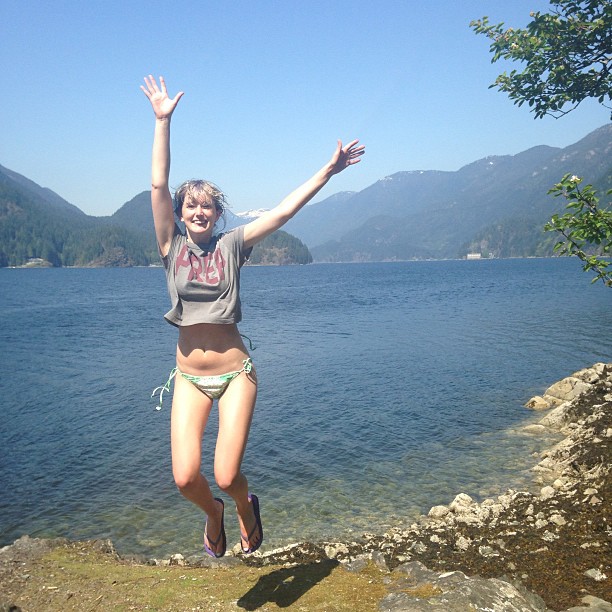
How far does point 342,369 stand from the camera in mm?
31594

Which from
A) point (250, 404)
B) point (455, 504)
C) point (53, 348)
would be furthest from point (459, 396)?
point (53, 348)

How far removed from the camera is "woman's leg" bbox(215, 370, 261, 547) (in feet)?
18.8

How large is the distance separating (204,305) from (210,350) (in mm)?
477

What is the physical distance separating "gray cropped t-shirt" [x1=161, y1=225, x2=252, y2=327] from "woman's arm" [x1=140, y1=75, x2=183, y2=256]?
0.25 meters

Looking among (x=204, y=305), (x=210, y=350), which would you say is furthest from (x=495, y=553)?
(x=204, y=305)

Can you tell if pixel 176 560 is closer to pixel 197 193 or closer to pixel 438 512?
pixel 438 512

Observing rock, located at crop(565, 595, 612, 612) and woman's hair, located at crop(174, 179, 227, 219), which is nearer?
woman's hair, located at crop(174, 179, 227, 219)

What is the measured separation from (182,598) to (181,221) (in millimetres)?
4618

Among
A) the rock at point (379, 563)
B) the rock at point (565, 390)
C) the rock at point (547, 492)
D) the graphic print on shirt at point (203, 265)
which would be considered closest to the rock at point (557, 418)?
the rock at point (565, 390)

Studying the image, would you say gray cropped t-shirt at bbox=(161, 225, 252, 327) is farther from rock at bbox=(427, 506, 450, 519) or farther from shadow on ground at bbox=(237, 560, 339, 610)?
rock at bbox=(427, 506, 450, 519)

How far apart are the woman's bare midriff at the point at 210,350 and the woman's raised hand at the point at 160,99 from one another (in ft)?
7.08

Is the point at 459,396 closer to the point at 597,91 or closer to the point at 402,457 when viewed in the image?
the point at 402,457

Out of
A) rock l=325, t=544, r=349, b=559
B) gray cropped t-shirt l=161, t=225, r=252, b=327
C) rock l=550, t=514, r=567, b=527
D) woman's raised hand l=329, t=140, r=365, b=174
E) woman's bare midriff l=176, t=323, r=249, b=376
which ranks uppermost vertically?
woman's raised hand l=329, t=140, r=365, b=174

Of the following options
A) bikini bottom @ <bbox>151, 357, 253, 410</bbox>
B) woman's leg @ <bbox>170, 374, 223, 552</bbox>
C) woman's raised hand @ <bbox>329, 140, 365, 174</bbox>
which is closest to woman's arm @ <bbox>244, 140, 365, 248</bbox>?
woman's raised hand @ <bbox>329, 140, 365, 174</bbox>
